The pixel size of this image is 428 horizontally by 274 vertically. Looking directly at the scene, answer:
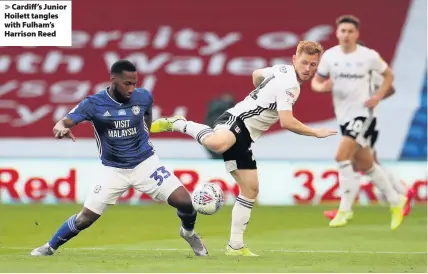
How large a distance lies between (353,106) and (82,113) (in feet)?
14.4

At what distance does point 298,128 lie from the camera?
31.3 feet

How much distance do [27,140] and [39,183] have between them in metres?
2.99

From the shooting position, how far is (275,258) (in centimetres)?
980

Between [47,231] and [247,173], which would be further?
[47,231]

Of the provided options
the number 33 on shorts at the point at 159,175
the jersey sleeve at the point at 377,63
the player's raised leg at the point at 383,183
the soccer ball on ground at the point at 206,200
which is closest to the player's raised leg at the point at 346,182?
the player's raised leg at the point at 383,183

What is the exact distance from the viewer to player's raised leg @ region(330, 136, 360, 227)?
498 inches

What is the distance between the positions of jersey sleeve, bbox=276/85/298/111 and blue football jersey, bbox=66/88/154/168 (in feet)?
3.65

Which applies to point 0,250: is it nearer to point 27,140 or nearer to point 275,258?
point 275,258

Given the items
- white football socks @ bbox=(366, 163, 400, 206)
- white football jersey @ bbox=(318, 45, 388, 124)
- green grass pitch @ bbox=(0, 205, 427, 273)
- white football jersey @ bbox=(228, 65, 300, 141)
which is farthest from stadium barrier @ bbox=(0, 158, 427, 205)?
white football jersey @ bbox=(228, 65, 300, 141)

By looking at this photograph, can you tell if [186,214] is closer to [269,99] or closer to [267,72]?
[269,99]

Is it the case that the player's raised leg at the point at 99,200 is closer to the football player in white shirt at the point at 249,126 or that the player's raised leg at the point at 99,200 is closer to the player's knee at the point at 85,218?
the player's knee at the point at 85,218

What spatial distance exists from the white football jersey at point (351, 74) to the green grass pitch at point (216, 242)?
4.44 feet

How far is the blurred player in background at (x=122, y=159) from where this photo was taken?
31.5ft

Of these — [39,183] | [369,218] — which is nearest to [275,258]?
[369,218]
